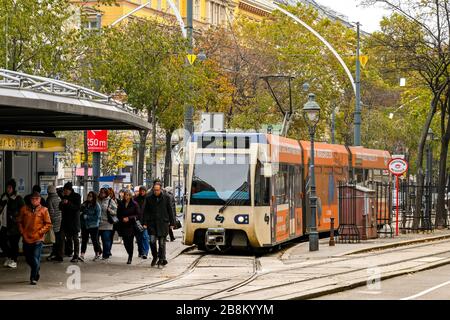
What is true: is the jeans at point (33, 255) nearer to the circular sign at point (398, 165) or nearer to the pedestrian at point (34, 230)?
the pedestrian at point (34, 230)

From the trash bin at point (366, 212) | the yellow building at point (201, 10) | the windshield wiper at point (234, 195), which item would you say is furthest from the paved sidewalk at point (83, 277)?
the yellow building at point (201, 10)

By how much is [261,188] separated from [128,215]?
14.4ft

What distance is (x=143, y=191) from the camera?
26812 mm

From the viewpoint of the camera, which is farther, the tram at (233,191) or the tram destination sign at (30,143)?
the tram at (233,191)

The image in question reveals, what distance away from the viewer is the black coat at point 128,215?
2580 cm

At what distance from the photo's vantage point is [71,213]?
25688 millimetres

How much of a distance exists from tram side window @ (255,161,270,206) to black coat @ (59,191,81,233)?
5.10m

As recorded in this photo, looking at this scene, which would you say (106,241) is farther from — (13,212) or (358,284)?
(358,284)

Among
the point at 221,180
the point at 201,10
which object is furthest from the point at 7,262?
the point at 201,10

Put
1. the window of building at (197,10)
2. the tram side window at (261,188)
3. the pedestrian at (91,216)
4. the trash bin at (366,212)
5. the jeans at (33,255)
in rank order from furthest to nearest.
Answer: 1. the window of building at (197,10)
2. the trash bin at (366,212)
3. the tram side window at (261,188)
4. the pedestrian at (91,216)
5. the jeans at (33,255)

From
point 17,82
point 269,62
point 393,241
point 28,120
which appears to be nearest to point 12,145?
point 28,120

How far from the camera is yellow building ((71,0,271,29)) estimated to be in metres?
85.0

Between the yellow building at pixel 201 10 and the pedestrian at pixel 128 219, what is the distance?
51.5 meters
